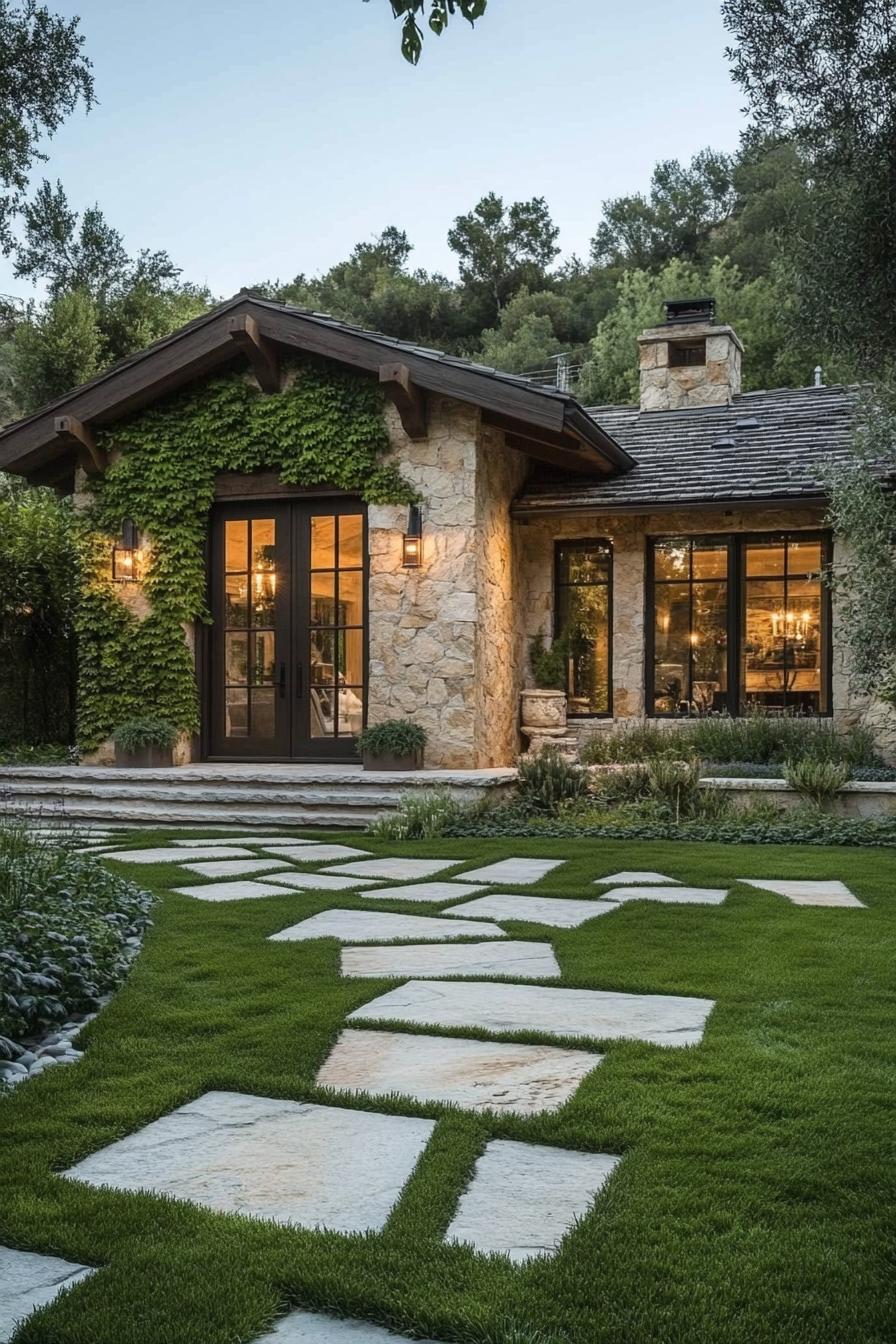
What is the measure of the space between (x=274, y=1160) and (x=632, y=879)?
3.78 m

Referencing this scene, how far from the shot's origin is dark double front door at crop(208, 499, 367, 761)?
1029 centimetres

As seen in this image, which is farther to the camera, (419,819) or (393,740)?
(393,740)

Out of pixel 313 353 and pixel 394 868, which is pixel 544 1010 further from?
pixel 313 353

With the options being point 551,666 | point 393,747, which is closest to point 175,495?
point 393,747

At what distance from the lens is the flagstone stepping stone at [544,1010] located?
324cm

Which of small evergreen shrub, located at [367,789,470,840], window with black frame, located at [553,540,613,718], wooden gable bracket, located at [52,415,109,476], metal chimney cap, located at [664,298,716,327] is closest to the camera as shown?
small evergreen shrub, located at [367,789,470,840]

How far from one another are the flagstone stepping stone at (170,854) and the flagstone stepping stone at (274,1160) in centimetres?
412

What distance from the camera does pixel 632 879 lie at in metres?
5.92

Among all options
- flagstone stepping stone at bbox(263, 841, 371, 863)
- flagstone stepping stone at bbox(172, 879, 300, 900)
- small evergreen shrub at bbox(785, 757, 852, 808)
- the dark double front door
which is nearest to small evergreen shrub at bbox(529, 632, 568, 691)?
the dark double front door

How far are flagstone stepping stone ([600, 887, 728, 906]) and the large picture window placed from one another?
5.47 meters

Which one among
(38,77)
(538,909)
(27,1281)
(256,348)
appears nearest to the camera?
(27,1281)

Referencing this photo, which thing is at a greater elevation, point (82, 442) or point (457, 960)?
point (82, 442)

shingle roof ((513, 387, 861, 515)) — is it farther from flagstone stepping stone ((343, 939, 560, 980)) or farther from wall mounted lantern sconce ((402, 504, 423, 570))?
flagstone stepping stone ((343, 939, 560, 980))

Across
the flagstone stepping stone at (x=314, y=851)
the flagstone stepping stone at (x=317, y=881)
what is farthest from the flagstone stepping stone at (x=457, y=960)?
the flagstone stepping stone at (x=314, y=851)
